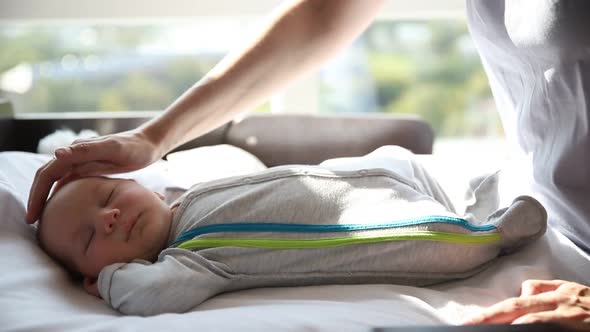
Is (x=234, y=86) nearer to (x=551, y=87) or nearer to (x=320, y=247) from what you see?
(x=320, y=247)

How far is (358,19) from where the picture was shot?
130 centimetres

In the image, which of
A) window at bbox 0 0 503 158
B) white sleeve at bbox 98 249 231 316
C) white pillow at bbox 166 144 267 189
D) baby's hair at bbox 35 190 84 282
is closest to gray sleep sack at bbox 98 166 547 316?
white sleeve at bbox 98 249 231 316

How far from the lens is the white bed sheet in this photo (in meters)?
0.84

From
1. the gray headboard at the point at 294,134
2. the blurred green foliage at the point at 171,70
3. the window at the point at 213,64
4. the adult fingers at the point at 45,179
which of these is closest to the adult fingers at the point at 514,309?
the adult fingers at the point at 45,179

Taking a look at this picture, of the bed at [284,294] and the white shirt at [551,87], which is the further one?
the white shirt at [551,87]

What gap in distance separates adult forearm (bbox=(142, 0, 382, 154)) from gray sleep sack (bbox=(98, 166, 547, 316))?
0.19 meters

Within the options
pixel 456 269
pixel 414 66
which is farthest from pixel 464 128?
pixel 456 269

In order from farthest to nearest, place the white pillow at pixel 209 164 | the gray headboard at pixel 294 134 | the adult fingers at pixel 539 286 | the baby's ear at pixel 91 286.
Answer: the gray headboard at pixel 294 134 < the white pillow at pixel 209 164 < the baby's ear at pixel 91 286 < the adult fingers at pixel 539 286

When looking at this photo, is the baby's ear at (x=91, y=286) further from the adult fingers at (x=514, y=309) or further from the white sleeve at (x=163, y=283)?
the adult fingers at (x=514, y=309)

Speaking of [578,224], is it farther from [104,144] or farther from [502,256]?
[104,144]

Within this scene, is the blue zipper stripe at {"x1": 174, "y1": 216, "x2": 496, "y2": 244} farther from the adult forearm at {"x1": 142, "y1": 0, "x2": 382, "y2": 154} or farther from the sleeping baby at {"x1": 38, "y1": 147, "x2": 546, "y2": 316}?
the adult forearm at {"x1": 142, "y1": 0, "x2": 382, "y2": 154}

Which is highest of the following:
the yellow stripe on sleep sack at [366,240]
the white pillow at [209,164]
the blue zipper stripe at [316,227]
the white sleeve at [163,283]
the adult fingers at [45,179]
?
the adult fingers at [45,179]

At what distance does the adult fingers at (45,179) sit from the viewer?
109 centimetres

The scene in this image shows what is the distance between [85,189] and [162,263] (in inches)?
7.9
